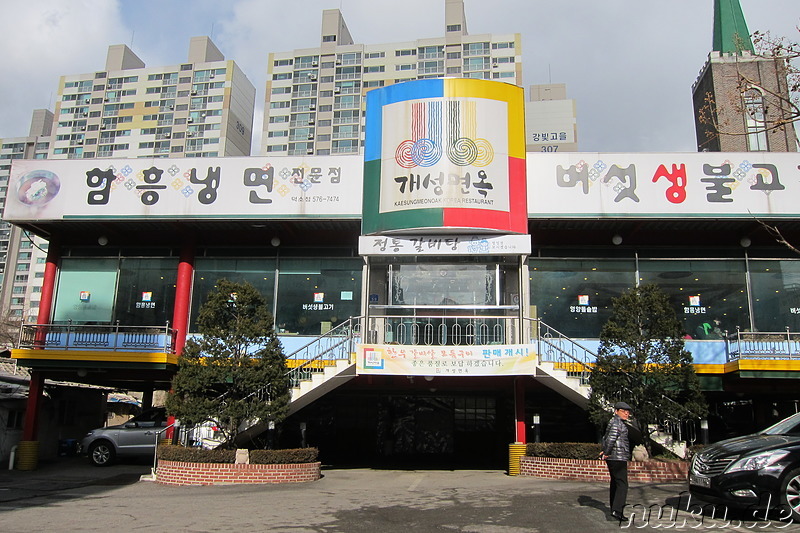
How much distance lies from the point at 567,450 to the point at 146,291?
534 inches

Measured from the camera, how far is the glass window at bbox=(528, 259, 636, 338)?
19516mm

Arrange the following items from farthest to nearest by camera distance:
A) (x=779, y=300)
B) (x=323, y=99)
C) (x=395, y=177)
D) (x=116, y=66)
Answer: (x=116, y=66)
(x=323, y=99)
(x=779, y=300)
(x=395, y=177)

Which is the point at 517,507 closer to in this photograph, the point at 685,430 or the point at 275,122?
the point at 685,430

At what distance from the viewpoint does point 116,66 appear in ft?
318

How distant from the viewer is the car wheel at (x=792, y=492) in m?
8.25

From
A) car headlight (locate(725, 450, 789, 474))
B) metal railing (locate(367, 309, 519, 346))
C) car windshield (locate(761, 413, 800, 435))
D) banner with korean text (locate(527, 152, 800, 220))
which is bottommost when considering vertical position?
car headlight (locate(725, 450, 789, 474))

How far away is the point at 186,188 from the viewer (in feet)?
63.7

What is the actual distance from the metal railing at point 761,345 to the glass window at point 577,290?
10.6 feet

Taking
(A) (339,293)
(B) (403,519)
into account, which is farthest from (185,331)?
(B) (403,519)

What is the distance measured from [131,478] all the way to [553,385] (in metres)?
10.4

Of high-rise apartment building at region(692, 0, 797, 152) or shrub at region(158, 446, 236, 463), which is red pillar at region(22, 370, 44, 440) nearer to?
shrub at region(158, 446, 236, 463)

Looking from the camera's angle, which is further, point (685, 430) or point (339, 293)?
point (339, 293)

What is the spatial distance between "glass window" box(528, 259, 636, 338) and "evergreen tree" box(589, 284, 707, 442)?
454 centimetres

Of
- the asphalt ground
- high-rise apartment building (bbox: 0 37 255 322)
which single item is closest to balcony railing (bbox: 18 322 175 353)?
the asphalt ground
